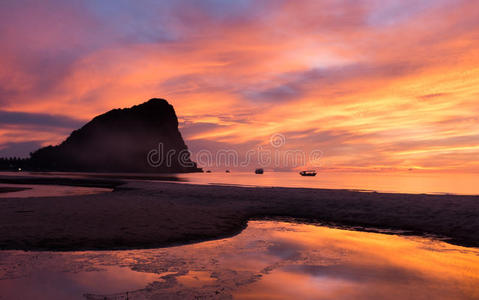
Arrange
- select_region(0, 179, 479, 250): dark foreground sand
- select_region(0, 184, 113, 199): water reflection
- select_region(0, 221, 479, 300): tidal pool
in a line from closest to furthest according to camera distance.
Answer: select_region(0, 221, 479, 300): tidal pool → select_region(0, 179, 479, 250): dark foreground sand → select_region(0, 184, 113, 199): water reflection

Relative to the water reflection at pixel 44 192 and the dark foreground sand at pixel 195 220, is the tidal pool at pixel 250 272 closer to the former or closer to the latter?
the dark foreground sand at pixel 195 220

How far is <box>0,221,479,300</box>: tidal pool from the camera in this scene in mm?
9578

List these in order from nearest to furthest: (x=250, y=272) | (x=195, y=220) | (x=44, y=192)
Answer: (x=250, y=272)
(x=195, y=220)
(x=44, y=192)

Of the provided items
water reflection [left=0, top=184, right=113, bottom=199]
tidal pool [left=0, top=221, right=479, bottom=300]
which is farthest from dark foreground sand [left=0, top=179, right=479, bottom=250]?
water reflection [left=0, top=184, right=113, bottom=199]

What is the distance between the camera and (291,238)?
18969mm

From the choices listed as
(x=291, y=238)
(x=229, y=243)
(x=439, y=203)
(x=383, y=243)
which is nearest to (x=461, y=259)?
(x=383, y=243)

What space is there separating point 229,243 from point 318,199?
1978cm

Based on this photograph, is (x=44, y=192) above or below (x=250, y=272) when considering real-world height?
above

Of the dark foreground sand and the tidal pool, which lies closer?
the tidal pool

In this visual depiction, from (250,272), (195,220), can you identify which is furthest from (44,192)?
(250,272)

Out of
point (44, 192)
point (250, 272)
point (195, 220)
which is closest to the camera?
point (250, 272)

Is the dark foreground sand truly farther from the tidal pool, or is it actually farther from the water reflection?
the water reflection

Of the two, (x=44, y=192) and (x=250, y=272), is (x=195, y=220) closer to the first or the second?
(x=250, y=272)

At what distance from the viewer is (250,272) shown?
11.8m
